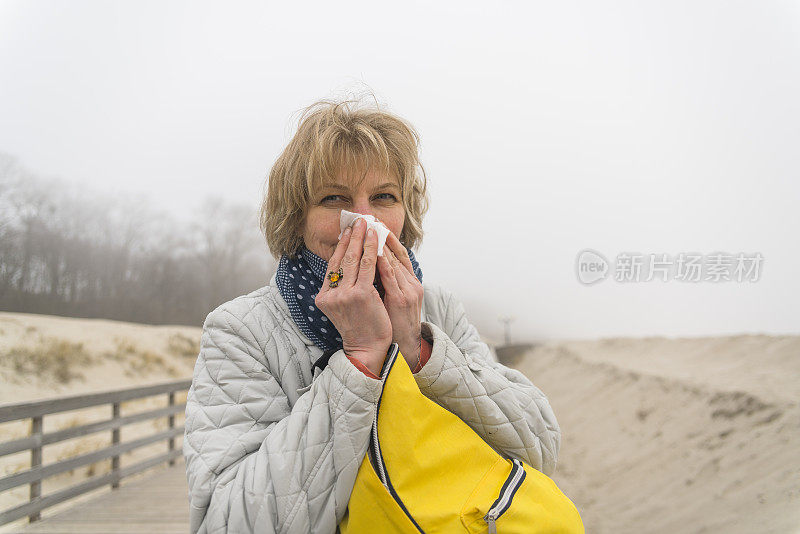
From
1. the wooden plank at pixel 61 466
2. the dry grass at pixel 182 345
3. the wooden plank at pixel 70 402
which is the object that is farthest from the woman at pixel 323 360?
the dry grass at pixel 182 345

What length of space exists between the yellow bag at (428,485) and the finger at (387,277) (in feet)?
0.27

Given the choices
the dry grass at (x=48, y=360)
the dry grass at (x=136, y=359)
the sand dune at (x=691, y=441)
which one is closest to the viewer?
the sand dune at (x=691, y=441)

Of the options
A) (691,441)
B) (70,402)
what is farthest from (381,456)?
(691,441)

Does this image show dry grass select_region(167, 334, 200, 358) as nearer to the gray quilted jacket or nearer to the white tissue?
the gray quilted jacket

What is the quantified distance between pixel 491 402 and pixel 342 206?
1.33ft

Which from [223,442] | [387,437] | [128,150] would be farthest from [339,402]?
[128,150]

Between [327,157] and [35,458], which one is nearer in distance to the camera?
[327,157]

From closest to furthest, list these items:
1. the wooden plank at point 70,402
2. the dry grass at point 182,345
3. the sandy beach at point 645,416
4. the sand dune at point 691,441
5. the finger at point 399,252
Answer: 1. the finger at point 399,252
2. the wooden plank at point 70,402
3. the sand dune at point 691,441
4. the sandy beach at point 645,416
5. the dry grass at point 182,345

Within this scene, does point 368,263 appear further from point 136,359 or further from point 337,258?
point 136,359

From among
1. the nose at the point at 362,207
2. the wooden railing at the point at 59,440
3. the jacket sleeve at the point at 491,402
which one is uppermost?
the nose at the point at 362,207

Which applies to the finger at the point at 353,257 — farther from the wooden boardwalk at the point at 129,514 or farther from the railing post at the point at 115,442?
the railing post at the point at 115,442

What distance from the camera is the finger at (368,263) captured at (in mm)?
681

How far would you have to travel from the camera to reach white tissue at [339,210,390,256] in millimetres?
717

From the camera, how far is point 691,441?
532 centimetres
